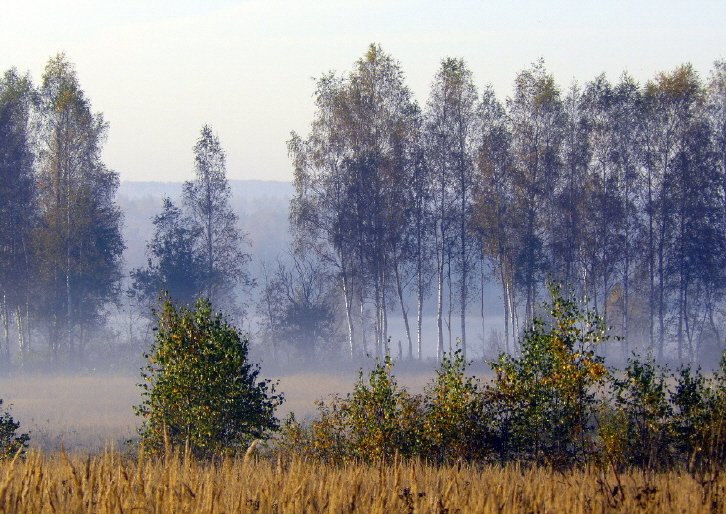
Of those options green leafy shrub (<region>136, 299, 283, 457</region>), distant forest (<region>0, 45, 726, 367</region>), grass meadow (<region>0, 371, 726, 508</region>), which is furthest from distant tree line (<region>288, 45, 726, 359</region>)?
grass meadow (<region>0, 371, 726, 508</region>)

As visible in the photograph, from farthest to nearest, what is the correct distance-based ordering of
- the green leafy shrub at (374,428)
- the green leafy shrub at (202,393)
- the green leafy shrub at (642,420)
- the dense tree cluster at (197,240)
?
the dense tree cluster at (197,240) < the green leafy shrub at (202,393) < the green leafy shrub at (374,428) < the green leafy shrub at (642,420)

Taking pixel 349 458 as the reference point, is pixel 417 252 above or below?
above

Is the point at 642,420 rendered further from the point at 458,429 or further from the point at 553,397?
the point at 458,429

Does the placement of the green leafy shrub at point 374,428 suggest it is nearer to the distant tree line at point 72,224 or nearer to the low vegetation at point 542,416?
the low vegetation at point 542,416

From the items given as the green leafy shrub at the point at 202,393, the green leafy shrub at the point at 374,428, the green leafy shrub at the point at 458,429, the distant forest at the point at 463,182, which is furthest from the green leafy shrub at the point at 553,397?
the distant forest at the point at 463,182

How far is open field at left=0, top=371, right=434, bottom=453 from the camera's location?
2295cm

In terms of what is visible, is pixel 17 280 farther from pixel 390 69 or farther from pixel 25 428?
pixel 390 69

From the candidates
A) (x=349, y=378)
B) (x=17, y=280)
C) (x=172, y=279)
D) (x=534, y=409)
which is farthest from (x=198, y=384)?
(x=17, y=280)

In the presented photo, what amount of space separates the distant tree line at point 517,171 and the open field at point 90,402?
5.74m

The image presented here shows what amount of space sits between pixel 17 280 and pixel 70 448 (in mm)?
21570

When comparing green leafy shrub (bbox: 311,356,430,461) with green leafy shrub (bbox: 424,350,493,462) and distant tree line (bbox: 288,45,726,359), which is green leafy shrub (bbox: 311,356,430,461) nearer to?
green leafy shrub (bbox: 424,350,493,462)

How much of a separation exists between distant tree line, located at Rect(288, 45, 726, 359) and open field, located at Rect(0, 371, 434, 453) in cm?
574

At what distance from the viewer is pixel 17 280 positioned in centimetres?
3981

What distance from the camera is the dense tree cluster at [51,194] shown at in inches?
1491
